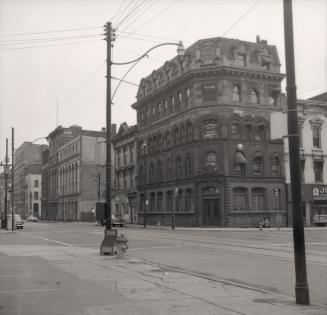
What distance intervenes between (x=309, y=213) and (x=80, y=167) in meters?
48.7

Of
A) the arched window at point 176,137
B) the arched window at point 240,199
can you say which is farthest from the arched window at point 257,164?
the arched window at point 176,137

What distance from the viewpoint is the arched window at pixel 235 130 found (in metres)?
51.2

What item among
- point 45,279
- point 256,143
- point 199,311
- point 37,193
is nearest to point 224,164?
point 256,143

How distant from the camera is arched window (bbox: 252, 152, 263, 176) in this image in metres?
52.1

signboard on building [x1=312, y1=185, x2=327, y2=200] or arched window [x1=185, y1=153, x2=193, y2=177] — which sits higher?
arched window [x1=185, y1=153, x2=193, y2=177]

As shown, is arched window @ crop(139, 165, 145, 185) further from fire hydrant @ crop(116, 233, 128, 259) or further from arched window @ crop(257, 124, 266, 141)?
fire hydrant @ crop(116, 233, 128, 259)

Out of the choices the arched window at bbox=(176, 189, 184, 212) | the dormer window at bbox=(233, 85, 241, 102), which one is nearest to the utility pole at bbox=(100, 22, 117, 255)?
the dormer window at bbox=(233, 85, 241, 102)

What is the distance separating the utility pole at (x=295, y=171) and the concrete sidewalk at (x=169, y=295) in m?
0.41

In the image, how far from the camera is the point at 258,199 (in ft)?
170

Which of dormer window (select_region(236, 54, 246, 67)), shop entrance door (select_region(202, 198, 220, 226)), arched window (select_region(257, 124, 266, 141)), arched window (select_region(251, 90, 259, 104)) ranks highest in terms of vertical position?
dormer window (select_region(236, 54, 246, 67))

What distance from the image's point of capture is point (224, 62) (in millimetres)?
51156

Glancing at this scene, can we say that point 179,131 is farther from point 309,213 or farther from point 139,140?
point 309,213

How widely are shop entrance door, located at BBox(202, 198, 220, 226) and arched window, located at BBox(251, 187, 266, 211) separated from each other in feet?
12.8

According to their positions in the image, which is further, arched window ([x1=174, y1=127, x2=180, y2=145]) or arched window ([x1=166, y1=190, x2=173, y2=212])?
arched window ([x1=166, y1=190, x2=173, y2=212])
